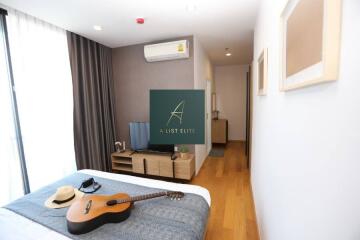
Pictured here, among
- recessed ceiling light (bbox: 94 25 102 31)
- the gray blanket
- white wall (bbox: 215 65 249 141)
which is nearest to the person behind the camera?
the gray blanket

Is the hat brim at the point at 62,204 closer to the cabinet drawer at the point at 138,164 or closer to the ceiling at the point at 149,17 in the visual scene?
the cabinet drawer at the point at 138,164

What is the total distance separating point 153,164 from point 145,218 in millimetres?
1729

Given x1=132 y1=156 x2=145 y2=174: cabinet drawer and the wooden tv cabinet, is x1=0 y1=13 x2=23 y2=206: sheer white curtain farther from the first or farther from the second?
x1=132 y1=156 x2=145 y2=174: cabinet drawer

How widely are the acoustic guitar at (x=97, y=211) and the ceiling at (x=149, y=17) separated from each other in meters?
2.04

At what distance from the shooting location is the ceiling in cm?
188

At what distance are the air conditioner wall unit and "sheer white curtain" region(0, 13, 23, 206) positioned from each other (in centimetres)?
185

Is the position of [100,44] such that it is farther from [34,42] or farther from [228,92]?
[228,92]

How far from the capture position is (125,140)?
3598 mm

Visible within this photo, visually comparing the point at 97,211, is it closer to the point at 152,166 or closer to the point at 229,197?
the point at 152,166

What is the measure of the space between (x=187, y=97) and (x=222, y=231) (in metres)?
1.67

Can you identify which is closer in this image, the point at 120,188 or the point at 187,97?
the point at 120,188

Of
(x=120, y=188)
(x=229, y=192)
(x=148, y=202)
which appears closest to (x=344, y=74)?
(x=148, y=202)

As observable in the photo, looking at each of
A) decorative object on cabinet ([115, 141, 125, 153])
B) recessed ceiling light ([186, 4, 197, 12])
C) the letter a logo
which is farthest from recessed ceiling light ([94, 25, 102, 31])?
decorative object on cabinet ([115, 141, 125, 153])

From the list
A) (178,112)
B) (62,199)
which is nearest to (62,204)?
(62,199)
